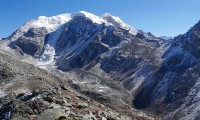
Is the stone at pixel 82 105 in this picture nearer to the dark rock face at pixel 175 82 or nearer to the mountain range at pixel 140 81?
the mountain range at pixel 140 81

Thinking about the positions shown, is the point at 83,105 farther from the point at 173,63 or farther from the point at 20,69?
the point at 173,63

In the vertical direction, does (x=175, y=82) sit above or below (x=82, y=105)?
above

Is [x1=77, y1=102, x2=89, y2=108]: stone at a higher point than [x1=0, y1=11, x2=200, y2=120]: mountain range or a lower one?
lower

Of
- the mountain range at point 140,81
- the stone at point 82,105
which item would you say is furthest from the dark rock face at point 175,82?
the stone at point 82,105

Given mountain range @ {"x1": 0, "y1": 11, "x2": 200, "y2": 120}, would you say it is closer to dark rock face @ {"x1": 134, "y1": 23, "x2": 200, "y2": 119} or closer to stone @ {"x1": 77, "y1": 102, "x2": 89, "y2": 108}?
dark rock face @ {"x1": 134, "y1": 23, "x2": 200, "y2": 119}

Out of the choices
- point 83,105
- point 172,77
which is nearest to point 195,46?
point 172,77

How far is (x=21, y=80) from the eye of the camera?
103000 millimetres

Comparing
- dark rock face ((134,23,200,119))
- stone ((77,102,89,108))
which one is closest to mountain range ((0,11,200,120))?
dark rock face ((134,23,200,119))

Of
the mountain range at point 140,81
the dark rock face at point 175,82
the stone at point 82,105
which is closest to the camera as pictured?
the stone at point 82,105

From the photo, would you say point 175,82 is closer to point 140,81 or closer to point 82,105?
point 140,81

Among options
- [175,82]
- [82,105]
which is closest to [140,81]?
[175,82]

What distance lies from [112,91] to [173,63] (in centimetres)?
2731

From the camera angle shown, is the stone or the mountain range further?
the mountain range

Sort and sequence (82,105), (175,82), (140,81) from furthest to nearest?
(140,81) < (175,82) < (82,105)
